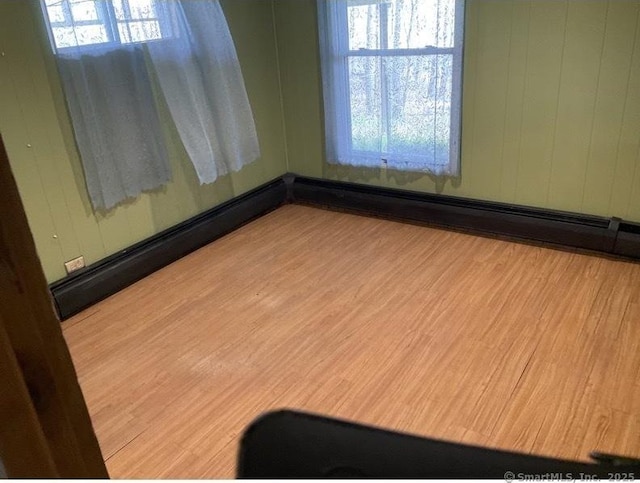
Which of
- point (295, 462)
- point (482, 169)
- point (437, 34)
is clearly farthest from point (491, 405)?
point (437, 34)

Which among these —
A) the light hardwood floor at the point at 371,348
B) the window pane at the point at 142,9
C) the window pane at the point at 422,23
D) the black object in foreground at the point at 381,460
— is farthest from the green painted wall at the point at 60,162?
the black object in foreground at the point at 381,460

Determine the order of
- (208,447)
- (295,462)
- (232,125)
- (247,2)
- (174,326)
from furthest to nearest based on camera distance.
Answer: (247,2)
(232,125)
(174,326)
(208,447)
(295,462)

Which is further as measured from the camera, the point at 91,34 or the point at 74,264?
the point at 74,264

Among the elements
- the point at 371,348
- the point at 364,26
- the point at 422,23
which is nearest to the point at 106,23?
the point at 364,26

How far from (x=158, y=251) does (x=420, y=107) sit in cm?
176

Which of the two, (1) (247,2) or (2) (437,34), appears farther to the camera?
(1) (247,2)

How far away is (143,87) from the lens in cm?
275

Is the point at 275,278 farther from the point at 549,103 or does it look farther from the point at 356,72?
the point at 549,103

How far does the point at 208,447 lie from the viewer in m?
1.76

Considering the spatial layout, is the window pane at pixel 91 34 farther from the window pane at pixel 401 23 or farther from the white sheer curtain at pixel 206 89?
the window pane at pixel 401 23

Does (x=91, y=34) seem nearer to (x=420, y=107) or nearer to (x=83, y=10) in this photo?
(x=83, y=10)

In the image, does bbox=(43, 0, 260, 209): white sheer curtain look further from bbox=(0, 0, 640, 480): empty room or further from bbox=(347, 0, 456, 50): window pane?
bbox=(347, 0, 456, 50): window pane

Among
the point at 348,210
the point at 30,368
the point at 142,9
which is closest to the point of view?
the point at 30,368

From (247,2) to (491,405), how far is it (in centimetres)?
282
